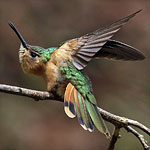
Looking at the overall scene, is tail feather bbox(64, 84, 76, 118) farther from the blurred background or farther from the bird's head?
the blurred background

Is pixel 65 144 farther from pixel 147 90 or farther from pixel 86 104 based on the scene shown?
pixel 86 104

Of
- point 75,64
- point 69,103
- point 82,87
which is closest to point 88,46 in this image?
point 75,64

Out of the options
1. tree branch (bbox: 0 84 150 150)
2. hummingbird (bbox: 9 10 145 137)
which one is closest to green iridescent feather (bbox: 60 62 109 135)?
hummingbird (bbox: 9 10 145 137)

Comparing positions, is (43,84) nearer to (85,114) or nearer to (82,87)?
(82,87)

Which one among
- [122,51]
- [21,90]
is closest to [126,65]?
[122,51]

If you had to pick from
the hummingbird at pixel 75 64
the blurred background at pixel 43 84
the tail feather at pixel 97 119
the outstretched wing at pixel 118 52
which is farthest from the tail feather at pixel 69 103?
the blurred background at pixel 43 84
